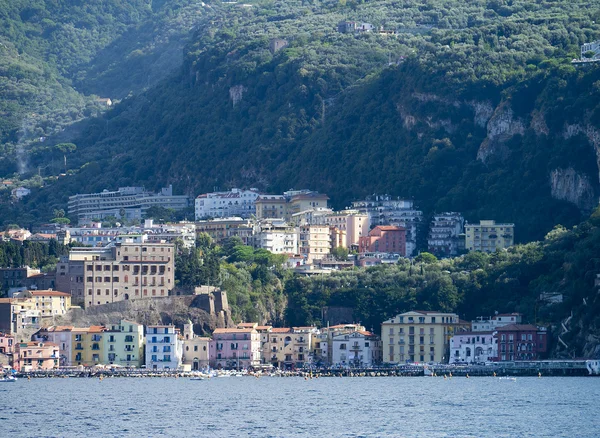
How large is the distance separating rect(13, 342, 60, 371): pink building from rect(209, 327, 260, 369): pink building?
12440mm

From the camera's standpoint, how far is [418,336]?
160 m

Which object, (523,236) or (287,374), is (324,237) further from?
(287,374)

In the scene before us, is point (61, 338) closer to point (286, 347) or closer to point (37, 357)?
point (37, 357)

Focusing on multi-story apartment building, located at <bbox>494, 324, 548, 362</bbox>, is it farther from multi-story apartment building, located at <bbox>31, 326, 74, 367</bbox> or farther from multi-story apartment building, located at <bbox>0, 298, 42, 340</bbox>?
multi-story apartment building, located at <bbox>0, 298, 42, 340</bbox>

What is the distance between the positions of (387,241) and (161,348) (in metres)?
46.2

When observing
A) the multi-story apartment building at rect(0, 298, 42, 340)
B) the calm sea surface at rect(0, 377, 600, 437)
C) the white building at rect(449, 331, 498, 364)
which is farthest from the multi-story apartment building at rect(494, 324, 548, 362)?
the multi-story apartment building at rect(0, 298, 42, 340)

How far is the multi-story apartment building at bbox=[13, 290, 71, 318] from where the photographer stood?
533 feet

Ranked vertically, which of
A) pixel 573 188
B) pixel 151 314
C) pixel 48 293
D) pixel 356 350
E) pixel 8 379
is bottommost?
pixel 8 379

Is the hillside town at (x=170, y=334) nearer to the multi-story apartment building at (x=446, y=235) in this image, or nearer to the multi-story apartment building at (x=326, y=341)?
the multi-story apartment building at (x=326, y=341)

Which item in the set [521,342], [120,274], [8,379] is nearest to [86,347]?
[120,274]

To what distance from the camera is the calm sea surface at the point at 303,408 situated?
10800cm

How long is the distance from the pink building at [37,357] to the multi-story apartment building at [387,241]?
49775 millimetres

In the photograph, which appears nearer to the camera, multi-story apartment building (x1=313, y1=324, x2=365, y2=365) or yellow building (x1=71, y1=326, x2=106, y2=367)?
yellow building (x1=71, y1=326, x2=106, y2=367)

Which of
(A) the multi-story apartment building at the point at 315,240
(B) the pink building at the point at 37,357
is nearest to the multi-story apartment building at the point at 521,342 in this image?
(B) the pink building at the point at 37,357
